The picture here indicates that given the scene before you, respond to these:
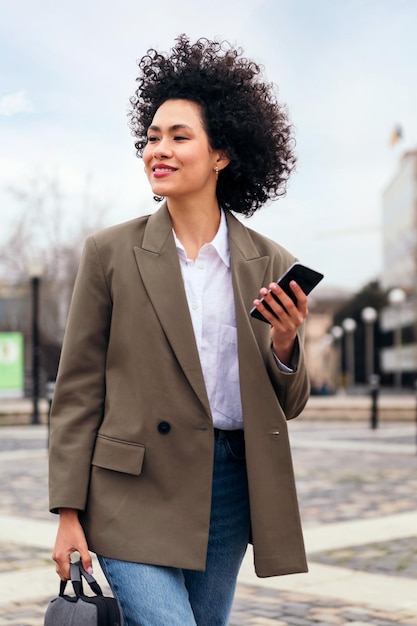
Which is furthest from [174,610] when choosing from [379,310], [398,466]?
[379,310]

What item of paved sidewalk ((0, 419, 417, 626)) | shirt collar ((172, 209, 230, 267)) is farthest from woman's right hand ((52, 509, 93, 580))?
paved sidewalk ((0, 419, 417, 626))

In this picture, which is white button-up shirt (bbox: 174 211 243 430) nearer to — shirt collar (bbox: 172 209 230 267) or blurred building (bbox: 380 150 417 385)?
shirt collar (bbox: 172 209 230 267)

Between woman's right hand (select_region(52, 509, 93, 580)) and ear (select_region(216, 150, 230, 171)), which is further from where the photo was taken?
ear (select_region(216, 150, 230, 171))

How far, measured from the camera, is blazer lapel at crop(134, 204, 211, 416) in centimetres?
248

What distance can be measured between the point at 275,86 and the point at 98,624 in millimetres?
1572

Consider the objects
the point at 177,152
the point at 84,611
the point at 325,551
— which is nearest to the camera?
the point at 84,611

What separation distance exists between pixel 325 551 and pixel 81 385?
4.36m

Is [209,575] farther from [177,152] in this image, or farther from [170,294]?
[177,152]

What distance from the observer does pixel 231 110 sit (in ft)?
9.07

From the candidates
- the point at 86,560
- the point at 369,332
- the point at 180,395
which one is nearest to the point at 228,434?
the point at 180,395

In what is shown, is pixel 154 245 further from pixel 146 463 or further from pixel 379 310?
pixel 379 310

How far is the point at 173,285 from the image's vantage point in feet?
8.37

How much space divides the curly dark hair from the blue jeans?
0.75 meters

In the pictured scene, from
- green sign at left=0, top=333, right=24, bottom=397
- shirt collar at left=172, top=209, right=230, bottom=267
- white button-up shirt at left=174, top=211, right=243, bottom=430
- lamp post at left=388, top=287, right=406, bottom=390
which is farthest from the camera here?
lamp post at left=388, top=287, right=406, bottom=390
